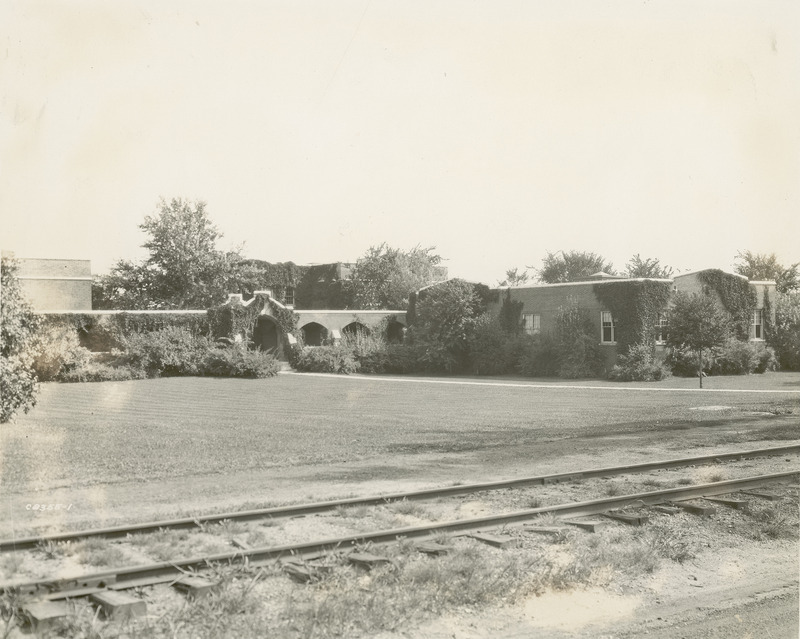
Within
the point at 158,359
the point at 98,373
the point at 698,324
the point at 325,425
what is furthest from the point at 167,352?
the point at 698,324

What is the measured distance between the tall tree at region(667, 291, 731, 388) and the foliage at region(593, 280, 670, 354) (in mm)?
4032

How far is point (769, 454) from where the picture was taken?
1448 cm

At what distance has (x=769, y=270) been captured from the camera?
2133 inches

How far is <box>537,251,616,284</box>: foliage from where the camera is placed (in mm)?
62125

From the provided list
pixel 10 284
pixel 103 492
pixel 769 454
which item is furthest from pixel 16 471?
pixel 769 454

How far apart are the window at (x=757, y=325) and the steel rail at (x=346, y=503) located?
98.2 feet

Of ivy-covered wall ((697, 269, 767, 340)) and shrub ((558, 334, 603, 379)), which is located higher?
ivy-covered wall ((697, 269, 767, 340))

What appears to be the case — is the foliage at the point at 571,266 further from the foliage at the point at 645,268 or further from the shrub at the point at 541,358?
the shrub at the point at 541,358

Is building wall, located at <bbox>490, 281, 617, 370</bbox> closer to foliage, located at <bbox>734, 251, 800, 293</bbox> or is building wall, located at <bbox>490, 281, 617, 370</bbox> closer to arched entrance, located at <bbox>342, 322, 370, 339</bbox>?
arched entrance, located at <bbox>342, 322, 370, 339</bbox>

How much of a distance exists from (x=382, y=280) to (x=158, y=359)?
2564 centimetres

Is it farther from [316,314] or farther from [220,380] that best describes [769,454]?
[316,314]

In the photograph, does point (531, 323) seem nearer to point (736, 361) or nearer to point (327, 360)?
point (736, 361)

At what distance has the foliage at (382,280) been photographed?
55.9m

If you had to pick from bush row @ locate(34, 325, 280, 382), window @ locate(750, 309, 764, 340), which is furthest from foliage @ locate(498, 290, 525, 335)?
bush row @ locate(34, 325, 280, 382)
